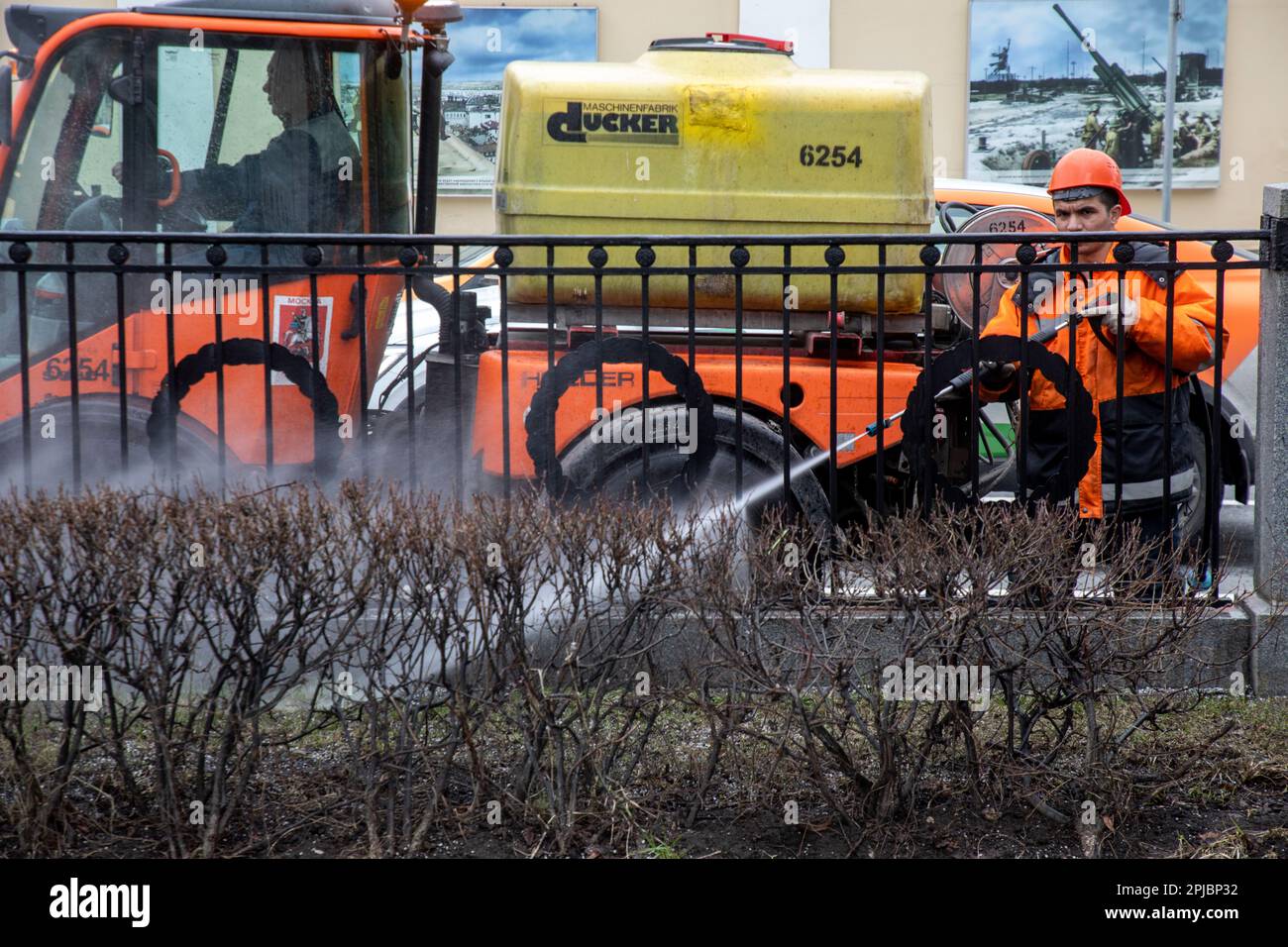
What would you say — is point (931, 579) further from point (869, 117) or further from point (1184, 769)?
point (869, 117)

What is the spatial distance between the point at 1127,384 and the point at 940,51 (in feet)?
39.9

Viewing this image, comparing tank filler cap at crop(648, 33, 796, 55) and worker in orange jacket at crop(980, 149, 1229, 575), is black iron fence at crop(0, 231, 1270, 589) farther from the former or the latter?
tank filler cap at crop(648, 33, 796, 55)

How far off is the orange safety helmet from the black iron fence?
0.30 m

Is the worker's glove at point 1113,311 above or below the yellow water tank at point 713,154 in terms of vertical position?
below

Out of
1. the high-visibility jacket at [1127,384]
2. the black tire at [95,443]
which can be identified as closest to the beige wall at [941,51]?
the black tire at [95,443]

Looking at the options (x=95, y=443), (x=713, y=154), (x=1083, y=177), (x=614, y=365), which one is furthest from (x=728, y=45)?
(x=95, y=443)

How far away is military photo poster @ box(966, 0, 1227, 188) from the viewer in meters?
15.9

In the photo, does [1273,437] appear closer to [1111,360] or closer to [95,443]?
[1111,360]

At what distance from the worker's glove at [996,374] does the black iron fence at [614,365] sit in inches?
1.4

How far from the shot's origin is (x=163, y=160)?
5.87 m

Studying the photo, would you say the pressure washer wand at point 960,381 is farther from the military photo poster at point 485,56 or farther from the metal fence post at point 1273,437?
the military photo poster at point 485,56

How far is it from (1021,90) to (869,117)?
11440 millimetres

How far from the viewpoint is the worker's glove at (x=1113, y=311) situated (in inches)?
194

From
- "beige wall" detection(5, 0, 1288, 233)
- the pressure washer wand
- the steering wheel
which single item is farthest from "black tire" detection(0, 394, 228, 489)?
"beige wall" detection(5, 0, 1288, 233)
